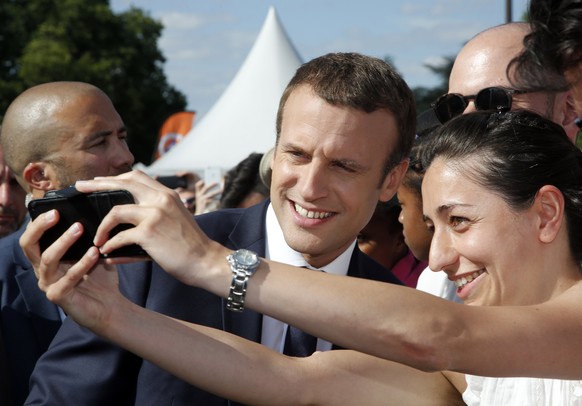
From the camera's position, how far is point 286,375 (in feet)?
9.43

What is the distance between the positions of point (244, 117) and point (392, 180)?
1054 centimetres

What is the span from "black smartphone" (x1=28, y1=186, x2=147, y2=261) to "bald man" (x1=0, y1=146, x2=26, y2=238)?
391cm

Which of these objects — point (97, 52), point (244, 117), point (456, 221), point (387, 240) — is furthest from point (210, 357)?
point (97, 52)

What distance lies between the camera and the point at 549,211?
290 centimetres

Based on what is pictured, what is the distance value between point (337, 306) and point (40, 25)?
155 ft

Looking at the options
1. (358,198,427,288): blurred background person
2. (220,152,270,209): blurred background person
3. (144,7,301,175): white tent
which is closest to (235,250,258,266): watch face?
(358,198,427,288): blurred background person

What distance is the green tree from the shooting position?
43156 mm

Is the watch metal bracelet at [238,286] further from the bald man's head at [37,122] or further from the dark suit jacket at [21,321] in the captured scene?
the bald man's head at [37,122]

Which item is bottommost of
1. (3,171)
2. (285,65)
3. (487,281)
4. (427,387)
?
(285,65)

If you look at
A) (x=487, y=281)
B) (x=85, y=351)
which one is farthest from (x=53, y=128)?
(x=487, y=281)

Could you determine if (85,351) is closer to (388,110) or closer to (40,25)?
(388,110)

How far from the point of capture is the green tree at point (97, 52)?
43156 mm

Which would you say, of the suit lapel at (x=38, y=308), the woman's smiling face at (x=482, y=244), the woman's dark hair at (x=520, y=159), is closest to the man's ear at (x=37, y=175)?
the suit lapel at (x=38, y=308)

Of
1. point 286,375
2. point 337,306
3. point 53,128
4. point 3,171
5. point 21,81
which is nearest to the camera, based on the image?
point 337,306
